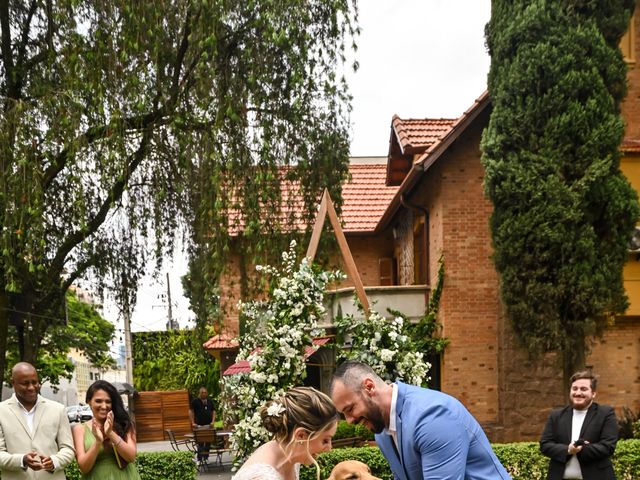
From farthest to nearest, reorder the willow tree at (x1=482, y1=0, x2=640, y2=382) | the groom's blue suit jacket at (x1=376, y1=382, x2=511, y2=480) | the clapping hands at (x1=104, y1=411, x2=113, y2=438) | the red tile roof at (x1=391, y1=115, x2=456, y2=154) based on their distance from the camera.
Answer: the red tile roof at (x1=391, y1=115, x2=456, y2=154) < the willow tree at (x1=482, y1=0, x2=640, y2=382) < the clapping hands at (x1=104, y1=411, x2=113, y2=438) < the groom's blue suit jacket at (x1=376, y1=382, x2=511, y2=480)

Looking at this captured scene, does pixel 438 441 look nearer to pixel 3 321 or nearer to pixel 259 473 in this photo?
pixel 259 473

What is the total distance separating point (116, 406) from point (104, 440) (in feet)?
0.86

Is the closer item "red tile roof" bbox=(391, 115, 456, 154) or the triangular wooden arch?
the triangular wooden arch

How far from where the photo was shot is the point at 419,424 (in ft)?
13.4

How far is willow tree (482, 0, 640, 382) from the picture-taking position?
1563 centimetres

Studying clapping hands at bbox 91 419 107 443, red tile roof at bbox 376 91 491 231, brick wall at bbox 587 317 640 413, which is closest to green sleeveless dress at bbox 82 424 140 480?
clapping hands at bbox 91 419 107 443

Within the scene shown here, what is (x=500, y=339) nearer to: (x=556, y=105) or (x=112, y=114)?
(x=556, y=105)

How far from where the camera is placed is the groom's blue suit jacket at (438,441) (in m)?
4.01

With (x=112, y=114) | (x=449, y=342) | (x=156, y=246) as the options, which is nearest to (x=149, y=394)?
(x=449, y=342)

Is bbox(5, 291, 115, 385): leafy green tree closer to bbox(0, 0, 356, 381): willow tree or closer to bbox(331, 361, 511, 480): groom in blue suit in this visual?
bbox(0, 0, 356, 381): willow tree

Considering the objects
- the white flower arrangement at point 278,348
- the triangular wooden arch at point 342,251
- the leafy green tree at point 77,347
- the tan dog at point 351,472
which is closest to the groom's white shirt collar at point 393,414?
the tan dog at point 351,472

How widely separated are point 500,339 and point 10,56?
11.5 m

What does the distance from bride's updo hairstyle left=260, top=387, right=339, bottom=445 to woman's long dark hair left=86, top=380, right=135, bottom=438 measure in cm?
312

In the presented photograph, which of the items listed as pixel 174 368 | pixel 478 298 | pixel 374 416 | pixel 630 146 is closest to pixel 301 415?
pixel 374 416
